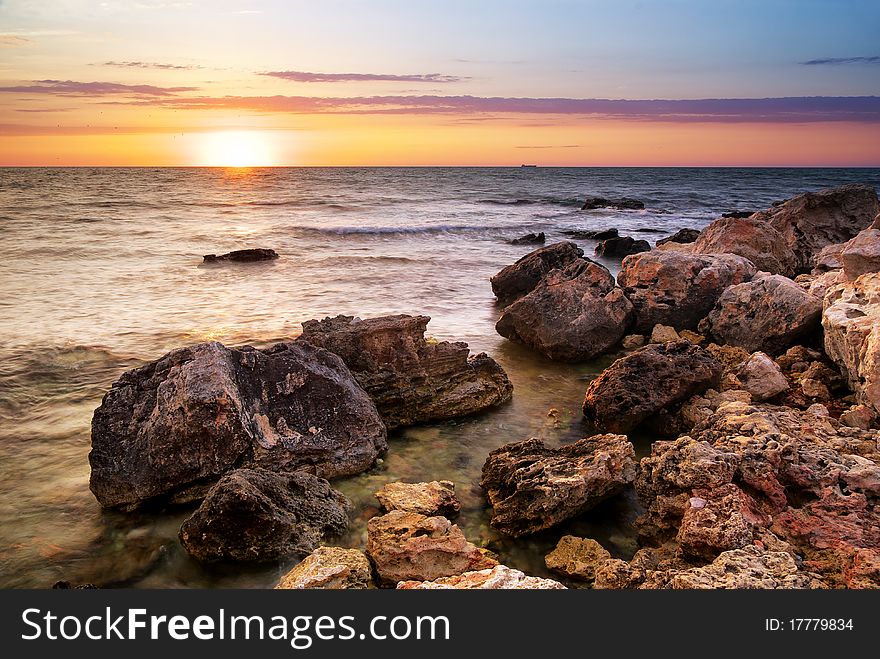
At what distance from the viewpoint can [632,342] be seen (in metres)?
9.97

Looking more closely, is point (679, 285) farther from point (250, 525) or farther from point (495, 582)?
point (250, 525)

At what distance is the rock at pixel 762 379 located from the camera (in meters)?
6.82

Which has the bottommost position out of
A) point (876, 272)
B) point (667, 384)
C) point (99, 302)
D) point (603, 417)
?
point (99, 302)

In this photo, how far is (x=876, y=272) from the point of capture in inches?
295

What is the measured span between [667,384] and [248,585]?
182 inches

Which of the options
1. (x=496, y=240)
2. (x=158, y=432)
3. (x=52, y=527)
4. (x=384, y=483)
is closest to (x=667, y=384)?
(x=384, y=483)

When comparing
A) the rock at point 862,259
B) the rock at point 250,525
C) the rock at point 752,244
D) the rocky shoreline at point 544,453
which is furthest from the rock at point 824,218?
the rock at point 250,525

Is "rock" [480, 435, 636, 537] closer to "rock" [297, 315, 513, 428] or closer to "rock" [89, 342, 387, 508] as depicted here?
"rock" [89, 342, 387, 508]

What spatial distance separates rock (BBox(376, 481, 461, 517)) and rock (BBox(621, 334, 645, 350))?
5359 millimetres

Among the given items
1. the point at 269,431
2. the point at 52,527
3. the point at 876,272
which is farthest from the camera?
the point at 876,272

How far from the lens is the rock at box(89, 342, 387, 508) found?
5.34 meters

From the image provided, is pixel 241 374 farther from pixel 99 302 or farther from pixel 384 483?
pixel 99 302

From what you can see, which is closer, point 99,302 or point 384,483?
point 384,483

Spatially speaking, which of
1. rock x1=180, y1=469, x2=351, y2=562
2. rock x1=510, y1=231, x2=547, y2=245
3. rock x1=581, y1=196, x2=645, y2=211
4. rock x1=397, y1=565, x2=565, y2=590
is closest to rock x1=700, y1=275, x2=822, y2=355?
rock x1=397, y1=565, x2=565, y2=590
